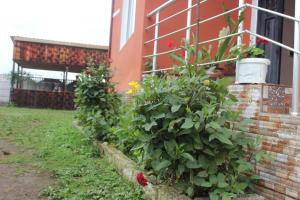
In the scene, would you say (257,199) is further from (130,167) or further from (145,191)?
(130,167)

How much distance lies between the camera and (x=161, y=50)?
6031 mm

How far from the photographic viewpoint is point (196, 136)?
9.61 feet

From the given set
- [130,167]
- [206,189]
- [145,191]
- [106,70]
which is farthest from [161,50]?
[206,189]

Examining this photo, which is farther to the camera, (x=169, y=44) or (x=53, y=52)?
(x=53, y=52)

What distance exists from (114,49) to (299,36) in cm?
726

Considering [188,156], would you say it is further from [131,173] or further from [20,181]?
[20,181]

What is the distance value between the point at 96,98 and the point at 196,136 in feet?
13.2

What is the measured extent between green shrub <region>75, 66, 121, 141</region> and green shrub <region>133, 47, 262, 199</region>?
308cm

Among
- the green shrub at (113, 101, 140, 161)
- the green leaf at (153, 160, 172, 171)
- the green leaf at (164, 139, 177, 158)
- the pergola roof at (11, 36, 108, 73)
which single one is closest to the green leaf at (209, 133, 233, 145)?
the green leaf at (164, 139, 177, 158)

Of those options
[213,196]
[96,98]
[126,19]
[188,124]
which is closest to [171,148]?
[188,124]

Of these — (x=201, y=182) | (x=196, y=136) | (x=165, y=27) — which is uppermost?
(x=165, y=27)

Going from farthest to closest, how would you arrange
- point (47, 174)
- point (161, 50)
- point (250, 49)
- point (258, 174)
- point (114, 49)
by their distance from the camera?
point (114, 49), point (161, 50), point (47, 174), point (250, 49), point (258, 174)

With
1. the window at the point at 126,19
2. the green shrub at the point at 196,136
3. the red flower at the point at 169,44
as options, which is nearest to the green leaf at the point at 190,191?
the green shrub at the point at 196,136

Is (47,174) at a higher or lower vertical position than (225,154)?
lower
